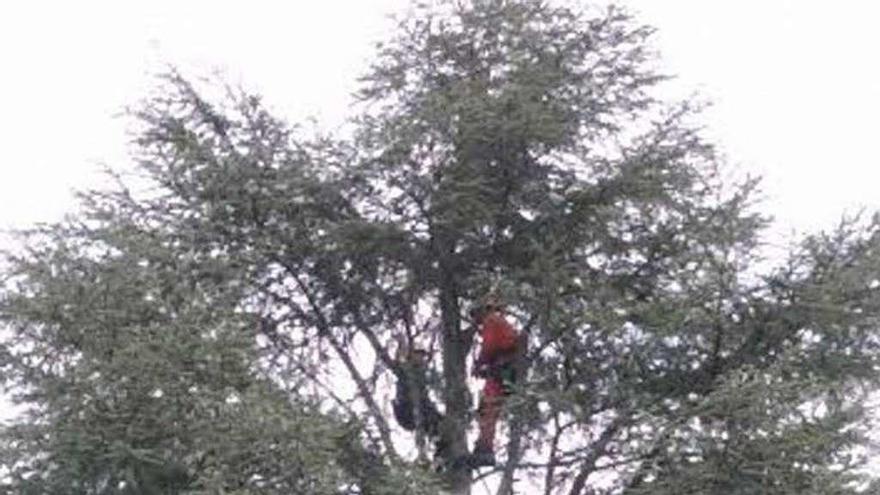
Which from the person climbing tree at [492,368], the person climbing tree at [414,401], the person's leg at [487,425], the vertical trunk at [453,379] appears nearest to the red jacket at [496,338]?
the person climbing tree at [492,368]

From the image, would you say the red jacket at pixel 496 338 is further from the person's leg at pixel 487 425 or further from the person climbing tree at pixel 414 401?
the person climbing tree at pixel 414 401

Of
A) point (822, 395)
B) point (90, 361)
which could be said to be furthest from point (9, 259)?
point (822, 395)

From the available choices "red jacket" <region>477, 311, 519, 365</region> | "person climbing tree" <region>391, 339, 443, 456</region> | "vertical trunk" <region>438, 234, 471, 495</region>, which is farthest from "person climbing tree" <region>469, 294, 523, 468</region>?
"person climbing tree" <region>391, 339, 443, 456</region>

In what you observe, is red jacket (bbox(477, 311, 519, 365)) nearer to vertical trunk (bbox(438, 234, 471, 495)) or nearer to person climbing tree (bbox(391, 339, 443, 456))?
vertical trunk (bbox(438, 234, 471, 495))

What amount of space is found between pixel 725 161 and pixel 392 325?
10.5 feet

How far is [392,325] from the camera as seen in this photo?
12.2 meters

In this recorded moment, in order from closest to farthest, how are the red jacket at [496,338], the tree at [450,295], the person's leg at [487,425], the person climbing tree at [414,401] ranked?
the tree at [450,295] < the red jacket at [496,338] < the person's leg at [487,425] < the person climbing tree at [414,401]

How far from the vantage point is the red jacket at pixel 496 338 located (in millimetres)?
11086

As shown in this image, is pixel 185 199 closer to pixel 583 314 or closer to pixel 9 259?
pixel 9 259

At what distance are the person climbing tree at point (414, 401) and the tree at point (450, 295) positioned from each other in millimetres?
230

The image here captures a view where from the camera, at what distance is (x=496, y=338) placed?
11227mm

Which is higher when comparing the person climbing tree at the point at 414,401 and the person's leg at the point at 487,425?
the person climbing tree at the point at 414,401

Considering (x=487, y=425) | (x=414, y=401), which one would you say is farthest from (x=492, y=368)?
(x=414, y=401)

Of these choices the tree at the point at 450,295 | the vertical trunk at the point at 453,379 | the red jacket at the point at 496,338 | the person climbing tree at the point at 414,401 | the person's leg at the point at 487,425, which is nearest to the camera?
the tree at the point at 450,295
